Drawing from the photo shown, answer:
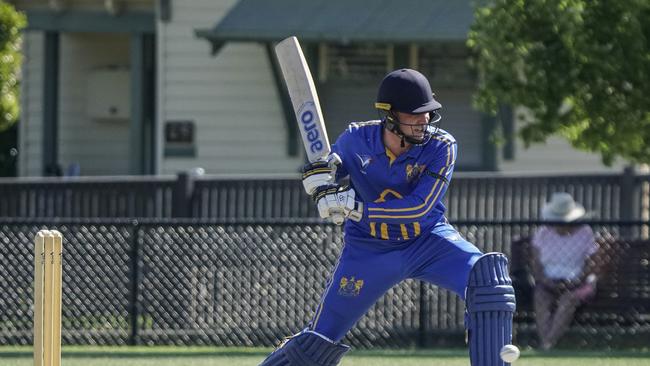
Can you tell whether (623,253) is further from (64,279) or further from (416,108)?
(416,108)

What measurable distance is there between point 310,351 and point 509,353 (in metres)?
1.00

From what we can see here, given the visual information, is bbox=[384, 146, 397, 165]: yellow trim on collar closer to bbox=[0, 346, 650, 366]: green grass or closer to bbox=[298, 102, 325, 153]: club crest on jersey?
bbox=[298, 102, 325, 153]: club crest on jersey

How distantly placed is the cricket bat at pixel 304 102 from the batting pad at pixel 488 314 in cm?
114

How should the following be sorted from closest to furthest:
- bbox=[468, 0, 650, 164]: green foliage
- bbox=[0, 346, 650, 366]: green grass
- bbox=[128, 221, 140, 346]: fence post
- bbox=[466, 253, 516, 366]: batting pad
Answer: bbox=[466, 253, 516, 366]: batting pad
bbox=[0, 346, 650, 366]: green grass
bbox=[468, 0, 650, 164]: green foliage
bbox=[128, 221, 140, 346]: fence post

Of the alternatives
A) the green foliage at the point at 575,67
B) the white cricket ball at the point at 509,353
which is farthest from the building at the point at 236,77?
the white cricket ball at the point at 509,353

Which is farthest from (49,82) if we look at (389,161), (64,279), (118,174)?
(389,161)

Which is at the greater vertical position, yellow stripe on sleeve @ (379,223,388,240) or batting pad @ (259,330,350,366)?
yellow stripe on sleeve @ (379,223,388,240)

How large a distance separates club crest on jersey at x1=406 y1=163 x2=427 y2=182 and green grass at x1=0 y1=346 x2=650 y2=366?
11.7 ft

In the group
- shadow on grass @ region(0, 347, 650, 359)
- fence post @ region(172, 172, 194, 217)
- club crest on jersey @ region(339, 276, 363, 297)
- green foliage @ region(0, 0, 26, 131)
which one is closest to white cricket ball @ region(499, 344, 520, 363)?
club crest on jersey @ region(339, 276, 363, 297)

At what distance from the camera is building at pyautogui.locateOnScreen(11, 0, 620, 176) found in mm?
16422

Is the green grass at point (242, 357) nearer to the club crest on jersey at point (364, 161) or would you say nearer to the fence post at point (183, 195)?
the fence post at point (183, 195)

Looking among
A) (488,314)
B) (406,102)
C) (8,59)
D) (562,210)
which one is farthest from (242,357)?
→ (8,59)

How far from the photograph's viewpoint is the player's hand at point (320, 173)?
6910 millimetres

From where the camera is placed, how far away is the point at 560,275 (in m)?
12.2
